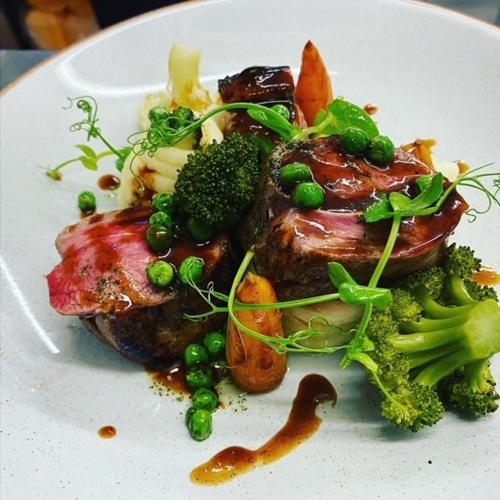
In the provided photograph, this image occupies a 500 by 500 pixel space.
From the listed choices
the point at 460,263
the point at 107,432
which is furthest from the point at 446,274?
the point at 107,432

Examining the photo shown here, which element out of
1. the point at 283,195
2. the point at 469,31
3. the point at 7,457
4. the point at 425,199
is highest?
the point at 469,31

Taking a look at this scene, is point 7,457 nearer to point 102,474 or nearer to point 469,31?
point 102,474

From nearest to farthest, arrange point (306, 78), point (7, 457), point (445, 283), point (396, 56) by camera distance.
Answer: point (7, 457), point (445, 283), point (306, 78), point (396, 56)

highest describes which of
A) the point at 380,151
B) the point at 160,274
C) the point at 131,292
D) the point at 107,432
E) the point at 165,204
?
the point at 380,151

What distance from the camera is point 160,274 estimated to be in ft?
7.99

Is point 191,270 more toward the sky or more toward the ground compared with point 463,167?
more toward the ground

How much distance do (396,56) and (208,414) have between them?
254 centimetres

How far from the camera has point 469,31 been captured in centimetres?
349

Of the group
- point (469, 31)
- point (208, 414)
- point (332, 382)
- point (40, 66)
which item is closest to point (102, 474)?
point (208, 414)

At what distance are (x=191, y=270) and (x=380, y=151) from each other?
3.07 feet

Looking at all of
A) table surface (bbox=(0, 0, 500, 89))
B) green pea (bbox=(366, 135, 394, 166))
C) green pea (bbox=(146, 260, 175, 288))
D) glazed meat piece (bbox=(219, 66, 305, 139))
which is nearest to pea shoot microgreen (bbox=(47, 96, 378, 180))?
glazed meat piece (bbox=(219, 66, 305, 139))

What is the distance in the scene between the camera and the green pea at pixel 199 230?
8.30ft

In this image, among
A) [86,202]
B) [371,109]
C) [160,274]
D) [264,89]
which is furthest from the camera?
[371,109]

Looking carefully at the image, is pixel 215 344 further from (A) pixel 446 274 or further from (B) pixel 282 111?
(B) pixel 282 111
